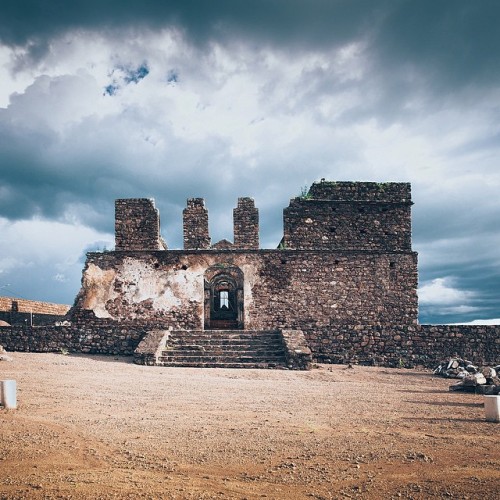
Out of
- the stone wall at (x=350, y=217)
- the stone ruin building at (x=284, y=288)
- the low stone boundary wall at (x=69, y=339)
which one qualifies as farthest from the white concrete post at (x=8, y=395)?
the stone wall at (x=350, y=217)

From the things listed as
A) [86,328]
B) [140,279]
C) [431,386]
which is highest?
[140,279]

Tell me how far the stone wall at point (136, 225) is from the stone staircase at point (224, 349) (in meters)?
4.27

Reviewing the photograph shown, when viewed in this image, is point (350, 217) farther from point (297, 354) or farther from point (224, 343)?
point (224, 343)

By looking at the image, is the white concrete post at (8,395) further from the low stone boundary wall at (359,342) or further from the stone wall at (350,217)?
the stone wall at (350,217)

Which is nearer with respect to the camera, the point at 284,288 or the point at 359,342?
the point at 359,342

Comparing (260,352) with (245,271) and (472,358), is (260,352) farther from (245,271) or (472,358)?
(472,358)

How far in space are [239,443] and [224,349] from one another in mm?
9960

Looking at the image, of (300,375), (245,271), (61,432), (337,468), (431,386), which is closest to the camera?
(337,468)

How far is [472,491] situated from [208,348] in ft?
38.4

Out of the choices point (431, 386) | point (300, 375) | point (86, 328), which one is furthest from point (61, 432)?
point (86, 328)

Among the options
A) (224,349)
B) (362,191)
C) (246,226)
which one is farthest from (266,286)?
(362,191)

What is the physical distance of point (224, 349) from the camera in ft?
49.6

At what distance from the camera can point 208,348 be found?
15.1m

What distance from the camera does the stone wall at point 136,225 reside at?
18641mm
